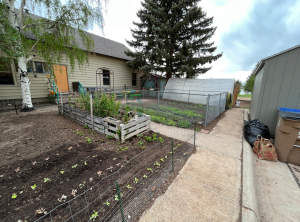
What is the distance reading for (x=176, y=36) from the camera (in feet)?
37.1

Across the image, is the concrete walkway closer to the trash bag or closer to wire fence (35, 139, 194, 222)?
wire fence (35, 139, 194, 222)

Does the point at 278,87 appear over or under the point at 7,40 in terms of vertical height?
under

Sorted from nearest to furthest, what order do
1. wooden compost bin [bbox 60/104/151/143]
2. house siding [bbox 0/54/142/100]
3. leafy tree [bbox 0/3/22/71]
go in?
wooden compost bin [bbox 60/104/151/143] → leafy tree [bbox 0/3/22/71] → house siding [bbox 0/54/142/100]

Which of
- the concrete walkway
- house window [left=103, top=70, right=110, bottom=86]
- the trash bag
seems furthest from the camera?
house window [left=103, top=70, right=110, bottom=86]

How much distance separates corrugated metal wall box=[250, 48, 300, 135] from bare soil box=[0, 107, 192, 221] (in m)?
3.75

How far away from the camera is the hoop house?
10.0 meters

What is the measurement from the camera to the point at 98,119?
4.09 meters

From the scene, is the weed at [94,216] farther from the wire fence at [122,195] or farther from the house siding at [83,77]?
the house siding at [83,77]

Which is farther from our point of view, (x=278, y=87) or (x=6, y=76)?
(x=6, y=76)

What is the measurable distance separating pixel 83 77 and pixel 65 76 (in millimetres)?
1311

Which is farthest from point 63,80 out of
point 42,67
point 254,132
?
point 254,132

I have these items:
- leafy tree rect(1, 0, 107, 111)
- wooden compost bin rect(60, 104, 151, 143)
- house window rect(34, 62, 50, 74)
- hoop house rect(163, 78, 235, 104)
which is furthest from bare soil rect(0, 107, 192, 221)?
hoop house rect(163, 78, 235, 104)

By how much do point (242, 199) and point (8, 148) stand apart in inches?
199

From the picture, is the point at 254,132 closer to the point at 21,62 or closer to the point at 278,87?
the point at 278,87
